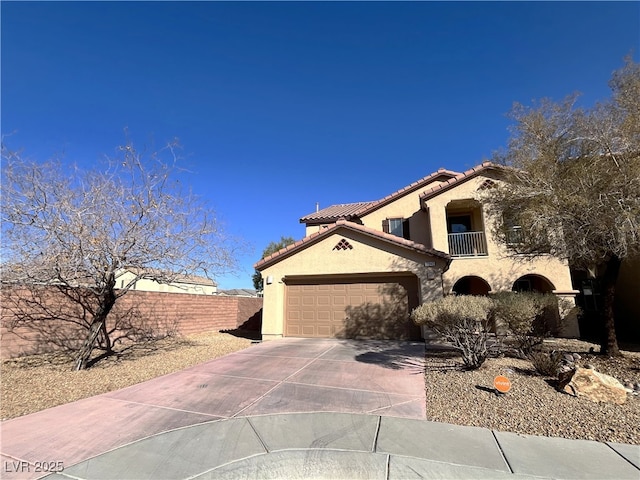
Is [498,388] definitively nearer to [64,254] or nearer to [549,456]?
[549,456]

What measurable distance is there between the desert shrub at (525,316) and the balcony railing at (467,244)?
657 cm

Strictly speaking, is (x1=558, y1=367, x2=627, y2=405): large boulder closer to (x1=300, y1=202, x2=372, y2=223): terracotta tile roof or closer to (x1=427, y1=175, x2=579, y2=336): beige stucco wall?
(x1=427, y1=175, x2=579, y2=336): beige stucco wall

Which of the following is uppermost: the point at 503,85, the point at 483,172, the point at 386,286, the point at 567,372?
the point at 503,85

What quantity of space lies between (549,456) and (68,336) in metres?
12.4

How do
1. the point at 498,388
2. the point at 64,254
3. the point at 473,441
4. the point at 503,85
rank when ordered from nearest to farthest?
the point at 473,441 < the point at 498,388 < the point at 64,254 < the point at 503,85

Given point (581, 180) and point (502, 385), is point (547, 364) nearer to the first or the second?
point (502, 385)

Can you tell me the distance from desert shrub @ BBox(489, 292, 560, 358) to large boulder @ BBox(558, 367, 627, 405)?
189 centimetres

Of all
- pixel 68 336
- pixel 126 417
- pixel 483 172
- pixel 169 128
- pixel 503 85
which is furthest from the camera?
pixel 483 172

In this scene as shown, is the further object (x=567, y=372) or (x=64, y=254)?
(x=64, y=254)

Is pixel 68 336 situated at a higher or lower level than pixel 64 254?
lower

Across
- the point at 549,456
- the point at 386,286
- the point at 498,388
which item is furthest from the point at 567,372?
the point at 386,286

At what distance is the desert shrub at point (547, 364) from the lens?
661 cm

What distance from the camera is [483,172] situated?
595 inches

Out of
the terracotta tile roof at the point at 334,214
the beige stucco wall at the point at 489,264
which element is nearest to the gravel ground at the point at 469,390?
the beige stucco wall at the point at 489,264
